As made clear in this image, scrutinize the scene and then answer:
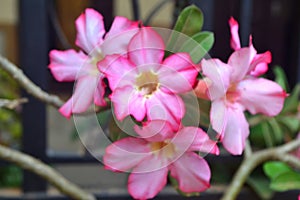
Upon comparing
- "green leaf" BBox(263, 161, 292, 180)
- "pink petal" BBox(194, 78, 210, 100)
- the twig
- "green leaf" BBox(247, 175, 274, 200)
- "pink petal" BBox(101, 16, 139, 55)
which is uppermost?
"pink petal" BBox(101, 16, 139, 55)

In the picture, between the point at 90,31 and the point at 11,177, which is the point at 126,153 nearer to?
the point at 90,31

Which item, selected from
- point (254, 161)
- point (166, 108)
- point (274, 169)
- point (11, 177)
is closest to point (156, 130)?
point (166, 108)

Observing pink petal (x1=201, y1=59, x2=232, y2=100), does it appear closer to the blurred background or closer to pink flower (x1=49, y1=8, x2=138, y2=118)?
pink flower (x1=49, y1=8, x2=138, y2=118)

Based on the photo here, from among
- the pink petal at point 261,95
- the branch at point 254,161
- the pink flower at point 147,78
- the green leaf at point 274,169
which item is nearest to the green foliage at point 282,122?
the green leaf at point 274,169

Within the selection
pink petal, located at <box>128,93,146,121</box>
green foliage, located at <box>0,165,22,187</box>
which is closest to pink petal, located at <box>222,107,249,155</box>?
Answer: pink petal, located at <box>128,93,146,121</box>

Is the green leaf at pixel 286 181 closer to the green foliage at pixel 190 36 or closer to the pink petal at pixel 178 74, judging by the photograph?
the green foliage at pixel 190 36

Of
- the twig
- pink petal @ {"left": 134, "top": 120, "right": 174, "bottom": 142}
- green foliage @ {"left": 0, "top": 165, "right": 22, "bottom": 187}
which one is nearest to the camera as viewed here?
pink petal @ {"left": 134, "top": 120, "right": 174, "bottom": 142}

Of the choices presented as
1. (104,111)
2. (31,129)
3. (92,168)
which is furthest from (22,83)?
(92,168)
